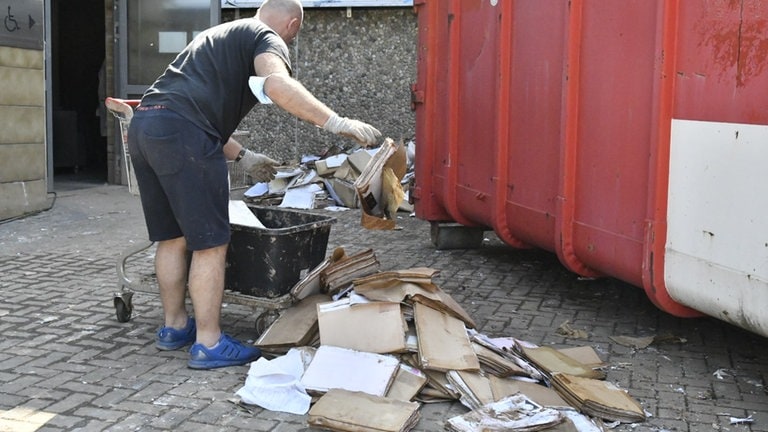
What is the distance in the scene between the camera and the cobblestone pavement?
3670 mm

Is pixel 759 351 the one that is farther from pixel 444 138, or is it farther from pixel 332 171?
pixel 332 171

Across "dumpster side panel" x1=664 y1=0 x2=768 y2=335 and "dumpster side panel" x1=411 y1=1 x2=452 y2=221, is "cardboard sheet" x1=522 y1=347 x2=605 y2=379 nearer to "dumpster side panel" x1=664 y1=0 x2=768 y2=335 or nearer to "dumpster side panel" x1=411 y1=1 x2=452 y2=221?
"dumpster side panel" x1=664 y1=0 x2=768 y2=335

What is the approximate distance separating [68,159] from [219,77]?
31.7 ft

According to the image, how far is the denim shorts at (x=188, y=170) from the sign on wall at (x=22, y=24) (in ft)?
15.9

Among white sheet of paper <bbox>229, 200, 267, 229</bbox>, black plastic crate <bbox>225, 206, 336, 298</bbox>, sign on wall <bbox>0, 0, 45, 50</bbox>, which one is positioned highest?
sign on wall <bbox>0, 0, 45, 50</bbox>

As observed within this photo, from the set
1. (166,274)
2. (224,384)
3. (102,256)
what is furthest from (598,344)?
(102,256)

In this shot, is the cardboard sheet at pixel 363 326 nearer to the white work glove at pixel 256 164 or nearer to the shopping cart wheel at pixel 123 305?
the white work glove at pixel 256 164

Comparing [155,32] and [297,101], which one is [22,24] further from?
[297,101]

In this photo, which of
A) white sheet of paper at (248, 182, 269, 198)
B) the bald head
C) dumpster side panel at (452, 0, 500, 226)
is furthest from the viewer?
white sheet of paper at (248, 182, 269, 198)

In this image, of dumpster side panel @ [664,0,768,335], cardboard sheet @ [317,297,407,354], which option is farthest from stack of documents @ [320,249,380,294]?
A: dumpster side panel @ [664,0,768,335]

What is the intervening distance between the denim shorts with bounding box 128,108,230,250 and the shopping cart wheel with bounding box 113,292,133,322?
0.99 metres

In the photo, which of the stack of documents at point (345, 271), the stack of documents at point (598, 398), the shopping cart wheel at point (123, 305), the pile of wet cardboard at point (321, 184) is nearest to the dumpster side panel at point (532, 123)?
the stack of documents at point (345, 271)

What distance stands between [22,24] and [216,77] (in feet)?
16.9

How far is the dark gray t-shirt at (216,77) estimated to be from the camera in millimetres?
4199
